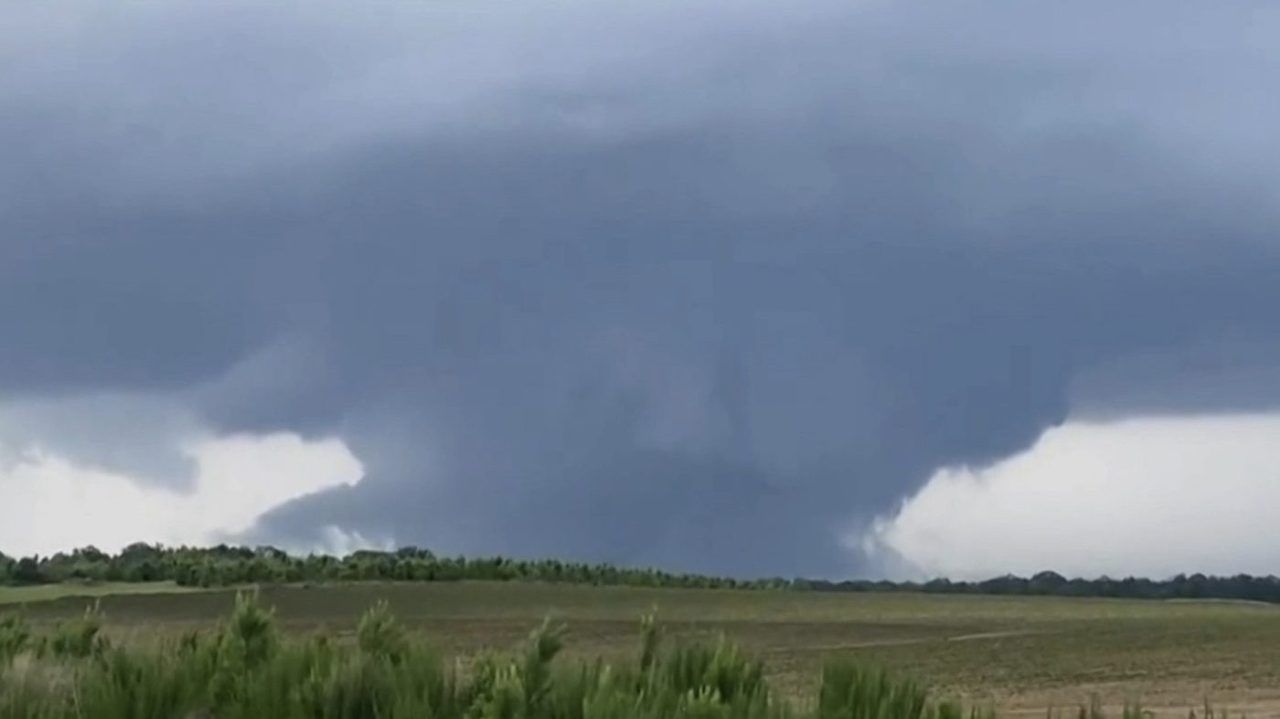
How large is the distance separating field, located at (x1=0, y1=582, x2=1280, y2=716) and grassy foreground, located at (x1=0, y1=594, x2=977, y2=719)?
5.00 ft

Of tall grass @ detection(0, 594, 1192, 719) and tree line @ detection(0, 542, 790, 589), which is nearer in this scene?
tall grass @ detection(0, 594, 1192, 719)

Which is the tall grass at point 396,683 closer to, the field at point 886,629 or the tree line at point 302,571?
the field at point 886,629

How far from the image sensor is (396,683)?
50.9ft

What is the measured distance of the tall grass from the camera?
1327 cm

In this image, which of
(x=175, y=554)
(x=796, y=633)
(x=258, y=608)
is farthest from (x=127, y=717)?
(x=175, y=554)

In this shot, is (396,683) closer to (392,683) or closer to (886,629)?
(392,683)

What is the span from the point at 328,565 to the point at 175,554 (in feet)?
38.3

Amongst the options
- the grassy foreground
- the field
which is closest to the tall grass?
the grassy foreground

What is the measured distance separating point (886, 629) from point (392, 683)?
1194 inches

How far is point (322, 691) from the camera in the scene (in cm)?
1551

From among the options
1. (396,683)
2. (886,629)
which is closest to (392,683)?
(396,683)

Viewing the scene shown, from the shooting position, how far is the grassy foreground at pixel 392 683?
43.6 feet

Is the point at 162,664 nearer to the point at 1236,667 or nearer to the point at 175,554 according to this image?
the point at 1236,667

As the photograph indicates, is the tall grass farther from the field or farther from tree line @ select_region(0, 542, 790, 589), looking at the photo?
A: tree line @ select_region(0, 542, 790, 589)
